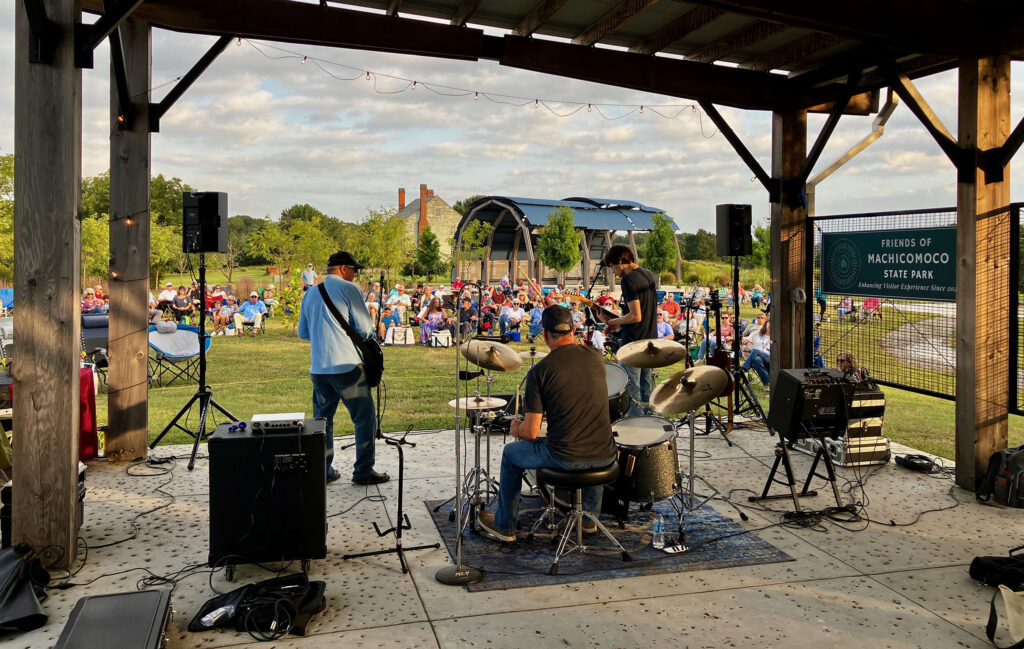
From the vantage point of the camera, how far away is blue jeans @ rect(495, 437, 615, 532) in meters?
4.39

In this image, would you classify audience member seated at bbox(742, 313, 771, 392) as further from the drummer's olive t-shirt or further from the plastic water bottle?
the drummer's olive t-shirt

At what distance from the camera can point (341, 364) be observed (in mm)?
5746

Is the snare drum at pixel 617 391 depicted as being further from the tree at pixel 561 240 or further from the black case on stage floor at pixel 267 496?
the tree at pixel 561 240

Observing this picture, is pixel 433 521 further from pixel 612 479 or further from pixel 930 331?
pixel 930 331

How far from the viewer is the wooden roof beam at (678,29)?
21.4 feet

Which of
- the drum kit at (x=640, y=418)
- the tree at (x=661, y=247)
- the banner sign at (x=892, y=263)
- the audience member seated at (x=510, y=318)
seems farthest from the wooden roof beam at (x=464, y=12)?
the tree at (x=661, y=247)

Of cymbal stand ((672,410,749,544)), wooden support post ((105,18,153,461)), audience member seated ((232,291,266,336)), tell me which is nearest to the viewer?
cymbal stand ((672,410,749,544))

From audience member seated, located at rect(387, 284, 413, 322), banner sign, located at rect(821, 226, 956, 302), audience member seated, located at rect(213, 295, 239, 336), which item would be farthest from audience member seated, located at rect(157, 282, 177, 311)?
banner sign, located at rect(821, 226, 956, 302)

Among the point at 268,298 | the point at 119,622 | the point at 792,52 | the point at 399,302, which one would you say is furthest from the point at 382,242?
the point at 119,622

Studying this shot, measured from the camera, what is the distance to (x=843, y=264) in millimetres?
7691

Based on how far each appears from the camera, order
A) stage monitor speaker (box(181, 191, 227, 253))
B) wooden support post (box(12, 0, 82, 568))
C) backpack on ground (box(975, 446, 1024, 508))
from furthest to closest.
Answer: stage monitor speaker (box(181, 191, 227, 253)) → backpack on ground (box(975, 446, 1024, 508)) → wooden support post (box(12, 0, 82, 568))

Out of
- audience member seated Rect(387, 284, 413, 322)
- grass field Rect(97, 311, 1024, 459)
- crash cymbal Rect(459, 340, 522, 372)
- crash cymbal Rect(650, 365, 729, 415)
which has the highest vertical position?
audience member seated Rect(387, 284, 413, 322)

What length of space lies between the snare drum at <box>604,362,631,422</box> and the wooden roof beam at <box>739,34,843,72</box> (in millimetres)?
3864

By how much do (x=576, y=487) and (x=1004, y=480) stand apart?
3.47 meters
